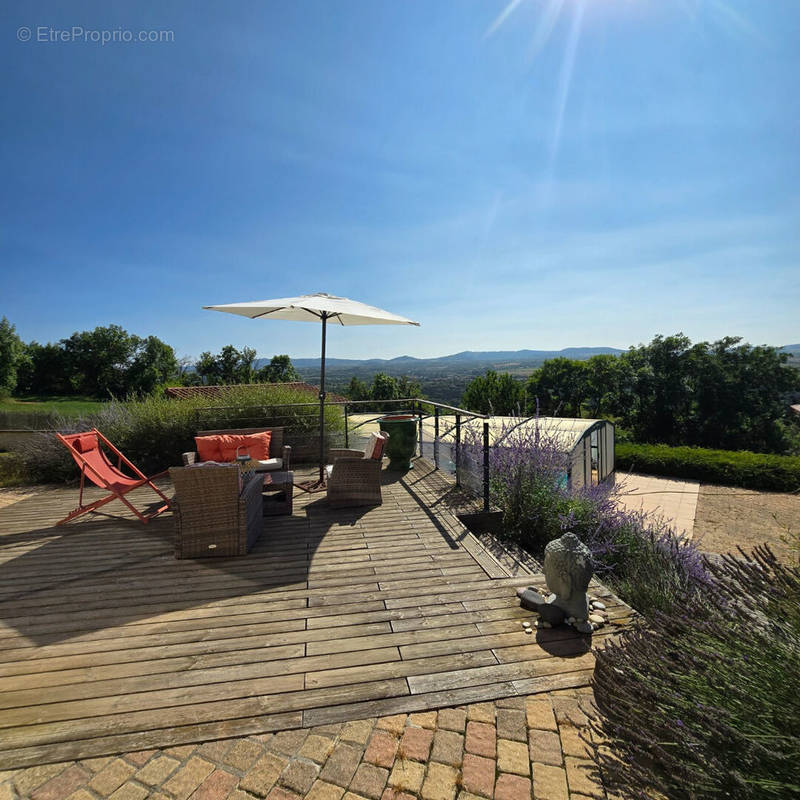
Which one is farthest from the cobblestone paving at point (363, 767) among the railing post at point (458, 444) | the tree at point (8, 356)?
the tree at point (8, 356)

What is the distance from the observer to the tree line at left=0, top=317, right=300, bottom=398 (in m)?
42.1

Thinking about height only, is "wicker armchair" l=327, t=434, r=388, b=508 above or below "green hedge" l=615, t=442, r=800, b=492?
above

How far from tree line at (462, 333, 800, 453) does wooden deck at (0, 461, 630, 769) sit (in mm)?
20626

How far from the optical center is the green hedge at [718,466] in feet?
38.9

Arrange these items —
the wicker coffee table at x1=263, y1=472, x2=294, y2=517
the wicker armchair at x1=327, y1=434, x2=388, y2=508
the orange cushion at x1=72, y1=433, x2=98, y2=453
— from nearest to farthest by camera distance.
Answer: the orange cushion at x1=72, y1=433, x2=98, y2=453
the wicker coffee table at x1=263, y1=472, x2=294, y2=517
the wicker armchair at x1=327, y1=434, x2=388, y2=508

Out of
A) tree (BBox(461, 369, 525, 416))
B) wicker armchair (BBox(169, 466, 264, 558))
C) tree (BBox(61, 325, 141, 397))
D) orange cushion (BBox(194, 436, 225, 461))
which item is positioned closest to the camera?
wicker armchair (BBox(169, 466, 264, 558))

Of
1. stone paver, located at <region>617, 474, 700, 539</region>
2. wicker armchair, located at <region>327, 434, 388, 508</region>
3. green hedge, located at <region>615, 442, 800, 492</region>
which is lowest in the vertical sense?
stone paver, located at <region>617, 474, 700, 539</region>

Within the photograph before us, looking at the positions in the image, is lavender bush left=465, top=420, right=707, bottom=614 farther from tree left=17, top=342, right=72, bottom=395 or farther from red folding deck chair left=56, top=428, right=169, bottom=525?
tree left=17, top=342, right=72, bottom=395

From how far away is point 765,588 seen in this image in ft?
5.38

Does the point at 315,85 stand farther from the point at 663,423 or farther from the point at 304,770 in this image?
the point at 663,423

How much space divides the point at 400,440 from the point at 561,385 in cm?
3213

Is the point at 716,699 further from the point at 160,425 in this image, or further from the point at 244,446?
the point at 160,425

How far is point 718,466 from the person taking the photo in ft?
42.5

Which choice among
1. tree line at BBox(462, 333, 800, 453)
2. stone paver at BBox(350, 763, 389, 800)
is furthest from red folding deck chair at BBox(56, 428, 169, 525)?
tree line at BBox(462, 333, 800, 453)
